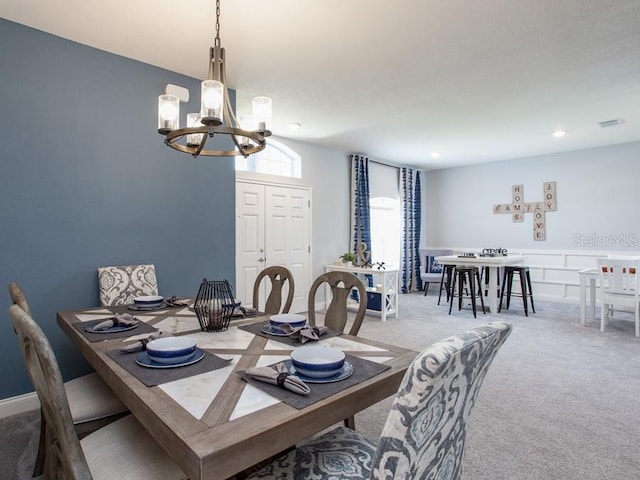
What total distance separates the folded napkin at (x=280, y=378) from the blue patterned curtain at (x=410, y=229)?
21.5ft

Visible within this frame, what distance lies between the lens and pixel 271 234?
5.08 meters

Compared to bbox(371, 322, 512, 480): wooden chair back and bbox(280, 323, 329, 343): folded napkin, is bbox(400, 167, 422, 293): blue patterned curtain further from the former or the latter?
bbox(371, 322, 512, 480): wooden chair back

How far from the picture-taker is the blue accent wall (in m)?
2.52

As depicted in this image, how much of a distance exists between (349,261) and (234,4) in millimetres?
4027

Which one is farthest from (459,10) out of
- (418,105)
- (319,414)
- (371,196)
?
(371,196)

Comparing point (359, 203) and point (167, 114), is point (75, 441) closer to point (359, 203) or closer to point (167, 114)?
point (167, 114)

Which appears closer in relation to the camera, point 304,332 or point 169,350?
point 169,350

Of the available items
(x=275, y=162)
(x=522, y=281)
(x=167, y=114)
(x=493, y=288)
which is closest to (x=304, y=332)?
(x=167, y=114)

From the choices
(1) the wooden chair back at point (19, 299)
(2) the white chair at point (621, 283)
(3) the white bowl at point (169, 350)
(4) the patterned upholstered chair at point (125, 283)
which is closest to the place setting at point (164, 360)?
(3) the white bowl at point (169, 350)

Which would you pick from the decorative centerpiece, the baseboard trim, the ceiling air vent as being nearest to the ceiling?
the ceiling air vent

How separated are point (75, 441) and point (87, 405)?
71cm

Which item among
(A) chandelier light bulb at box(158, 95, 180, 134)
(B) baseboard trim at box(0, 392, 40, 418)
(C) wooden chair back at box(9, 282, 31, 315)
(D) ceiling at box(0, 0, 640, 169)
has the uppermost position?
(D) ceiling at box(0, 0, 640, 169)

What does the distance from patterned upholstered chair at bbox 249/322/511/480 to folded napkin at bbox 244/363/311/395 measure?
0.96 ft

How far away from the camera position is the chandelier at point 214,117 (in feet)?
5.40
